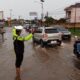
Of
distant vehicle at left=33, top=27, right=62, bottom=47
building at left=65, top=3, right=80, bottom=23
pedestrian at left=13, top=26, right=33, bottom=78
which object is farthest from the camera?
building at left=65, top=3, right=80, bottom=23

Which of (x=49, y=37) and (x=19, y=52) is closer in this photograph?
(x=19, y=52)

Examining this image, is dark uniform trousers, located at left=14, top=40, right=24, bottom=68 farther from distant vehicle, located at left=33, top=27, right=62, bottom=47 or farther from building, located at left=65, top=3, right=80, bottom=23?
building, located at left=65, top=3, right=80, bottom=23

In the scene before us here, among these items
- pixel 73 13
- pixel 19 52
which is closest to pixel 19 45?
pixel 19 52

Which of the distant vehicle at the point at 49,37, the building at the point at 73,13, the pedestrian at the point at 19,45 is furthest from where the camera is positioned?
the building at the point at 73,13

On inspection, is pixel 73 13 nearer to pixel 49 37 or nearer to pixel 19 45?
pixel 49 37

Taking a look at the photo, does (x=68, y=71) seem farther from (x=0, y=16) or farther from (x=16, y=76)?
(x=0, y=16)

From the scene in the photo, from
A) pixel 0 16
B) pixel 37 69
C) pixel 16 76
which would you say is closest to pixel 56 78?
pixel 16 76

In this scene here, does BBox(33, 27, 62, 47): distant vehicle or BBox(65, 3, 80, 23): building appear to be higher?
BBox(65, 3, 80, 23): building

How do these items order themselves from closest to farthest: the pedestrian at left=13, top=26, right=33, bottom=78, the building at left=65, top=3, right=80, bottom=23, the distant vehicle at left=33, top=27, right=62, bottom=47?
1. the pedestrian at left=13, top=26, right=33, bottom=78
2. the distant vehicle at left=33, top=27, right=62, bottom=47
3. the building at left=65, top=3, right=80, bottom=23

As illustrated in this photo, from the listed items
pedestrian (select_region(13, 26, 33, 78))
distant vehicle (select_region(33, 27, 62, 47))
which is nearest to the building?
distant vehicle (select_region(33, 27, 62, 47))

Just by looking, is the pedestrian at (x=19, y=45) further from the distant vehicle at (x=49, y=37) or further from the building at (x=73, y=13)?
the building at (x=73, y=13)

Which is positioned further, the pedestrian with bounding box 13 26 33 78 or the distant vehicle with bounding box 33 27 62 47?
the distant vehicle with bounding box 33 27 62 47

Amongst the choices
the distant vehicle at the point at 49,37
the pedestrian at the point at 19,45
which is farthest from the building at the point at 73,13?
the pedestrian at the point at 19,45

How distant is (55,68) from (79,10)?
81.0 m
